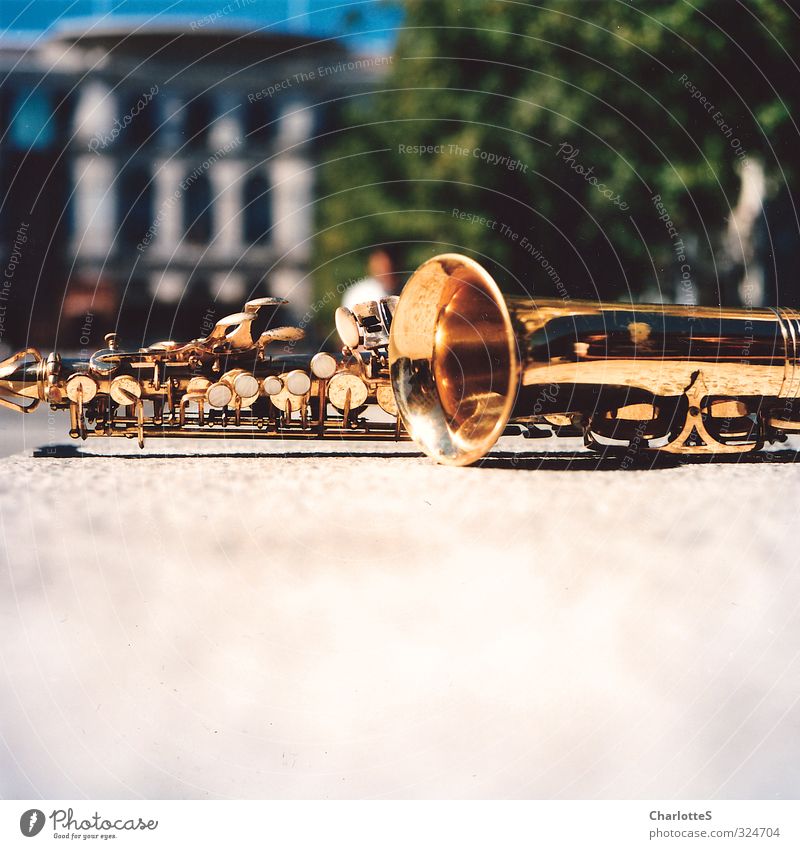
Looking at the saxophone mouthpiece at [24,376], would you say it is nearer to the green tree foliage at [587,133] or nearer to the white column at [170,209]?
the green tree foliage at [587,133]

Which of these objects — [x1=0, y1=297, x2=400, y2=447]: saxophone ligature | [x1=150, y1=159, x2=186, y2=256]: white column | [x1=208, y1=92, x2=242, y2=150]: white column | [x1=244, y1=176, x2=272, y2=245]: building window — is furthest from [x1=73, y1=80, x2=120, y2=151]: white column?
[x1=0, y1=297, x2=400, y2=447]: saxophone ligature

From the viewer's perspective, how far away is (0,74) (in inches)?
342

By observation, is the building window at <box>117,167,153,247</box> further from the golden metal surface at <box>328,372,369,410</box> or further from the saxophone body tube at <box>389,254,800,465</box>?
the saxophone body tube at <box>389,254,800,465</box>

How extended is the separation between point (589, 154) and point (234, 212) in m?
10.6

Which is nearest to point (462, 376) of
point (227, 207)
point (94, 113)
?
point (227, 207)

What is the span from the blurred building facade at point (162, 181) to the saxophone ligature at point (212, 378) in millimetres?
7838

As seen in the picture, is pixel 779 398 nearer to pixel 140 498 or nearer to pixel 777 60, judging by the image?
pixel 140 498

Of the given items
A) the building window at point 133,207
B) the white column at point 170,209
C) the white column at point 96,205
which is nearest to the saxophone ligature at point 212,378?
the white column at point 96,205

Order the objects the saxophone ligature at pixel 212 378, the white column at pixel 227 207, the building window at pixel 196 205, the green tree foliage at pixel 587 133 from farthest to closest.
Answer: the white column at pixel 227 207 < the building window at pixel 196 205 < the green tree foliage at pixel 587 133 < the saxophone ligature at pixel 212 378

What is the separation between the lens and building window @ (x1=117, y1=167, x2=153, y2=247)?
742 inches

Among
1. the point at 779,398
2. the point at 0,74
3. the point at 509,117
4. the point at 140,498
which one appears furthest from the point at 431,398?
the point at 0,74

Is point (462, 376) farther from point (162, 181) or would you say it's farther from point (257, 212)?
point (162, 181)

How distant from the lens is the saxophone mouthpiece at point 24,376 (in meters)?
4.91

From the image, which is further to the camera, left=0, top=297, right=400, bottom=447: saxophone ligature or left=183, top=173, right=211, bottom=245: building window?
left=183, top=173, right=211, bottom=245: building window
